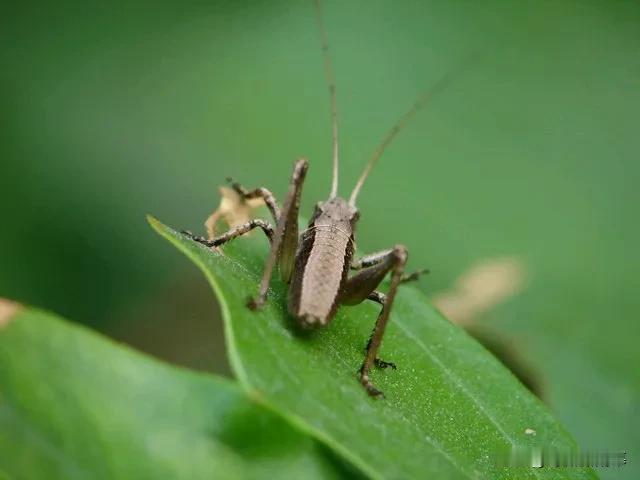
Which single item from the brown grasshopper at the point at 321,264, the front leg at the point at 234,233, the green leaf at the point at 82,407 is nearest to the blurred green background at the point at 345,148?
the brown grasshopper at the point at 321,264

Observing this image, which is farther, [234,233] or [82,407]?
[234,233]

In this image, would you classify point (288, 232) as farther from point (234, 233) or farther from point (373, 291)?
point (373, 291)

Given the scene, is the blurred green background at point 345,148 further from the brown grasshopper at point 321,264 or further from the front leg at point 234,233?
the front leg at point 234,233

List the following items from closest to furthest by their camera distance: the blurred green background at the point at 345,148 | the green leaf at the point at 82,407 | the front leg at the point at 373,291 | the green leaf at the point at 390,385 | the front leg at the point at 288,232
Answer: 1. the green leaf at the point at 82,407
2. the green leaf at the point at 390,385
3. the front leg at the point at 373,291
4. the front leg at the point at 288,232
5. the blurred green background at the point at 345,148

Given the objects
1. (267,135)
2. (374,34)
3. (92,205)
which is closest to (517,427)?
(267,135)

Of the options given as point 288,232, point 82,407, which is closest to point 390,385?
point 288,232

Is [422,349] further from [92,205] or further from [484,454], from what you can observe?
[92,205]
